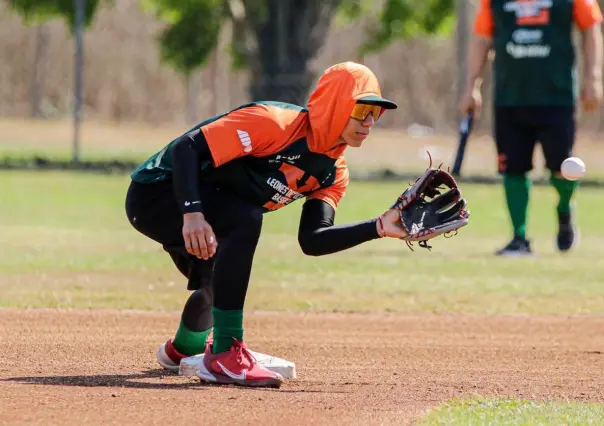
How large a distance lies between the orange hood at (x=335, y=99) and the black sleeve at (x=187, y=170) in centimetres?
51

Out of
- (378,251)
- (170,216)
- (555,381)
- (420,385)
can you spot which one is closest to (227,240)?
(170,216)

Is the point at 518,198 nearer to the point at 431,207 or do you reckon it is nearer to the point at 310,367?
the point at 310,367

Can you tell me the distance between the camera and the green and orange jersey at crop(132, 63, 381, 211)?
5.57 meters

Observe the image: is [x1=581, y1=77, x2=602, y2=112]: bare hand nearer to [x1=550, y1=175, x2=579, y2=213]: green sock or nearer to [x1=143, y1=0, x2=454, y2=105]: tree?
[x1=550, y1=175, x2=579, y2=213]: green sock

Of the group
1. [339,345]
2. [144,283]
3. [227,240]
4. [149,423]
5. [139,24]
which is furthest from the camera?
[139,24]

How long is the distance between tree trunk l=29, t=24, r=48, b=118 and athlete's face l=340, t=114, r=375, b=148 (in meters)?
27.4

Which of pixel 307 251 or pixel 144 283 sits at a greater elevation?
pixel 307 251

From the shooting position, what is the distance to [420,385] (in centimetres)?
577

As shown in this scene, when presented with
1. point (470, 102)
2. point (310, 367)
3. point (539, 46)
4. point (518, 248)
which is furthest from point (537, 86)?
point (310, 367)

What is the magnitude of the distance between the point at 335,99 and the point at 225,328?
1103 mm

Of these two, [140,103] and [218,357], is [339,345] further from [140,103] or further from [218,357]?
[140,103]

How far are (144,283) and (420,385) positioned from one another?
4134mm

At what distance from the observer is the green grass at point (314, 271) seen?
883 cm

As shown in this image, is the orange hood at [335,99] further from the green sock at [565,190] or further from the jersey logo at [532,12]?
the green sock at [565,190]
